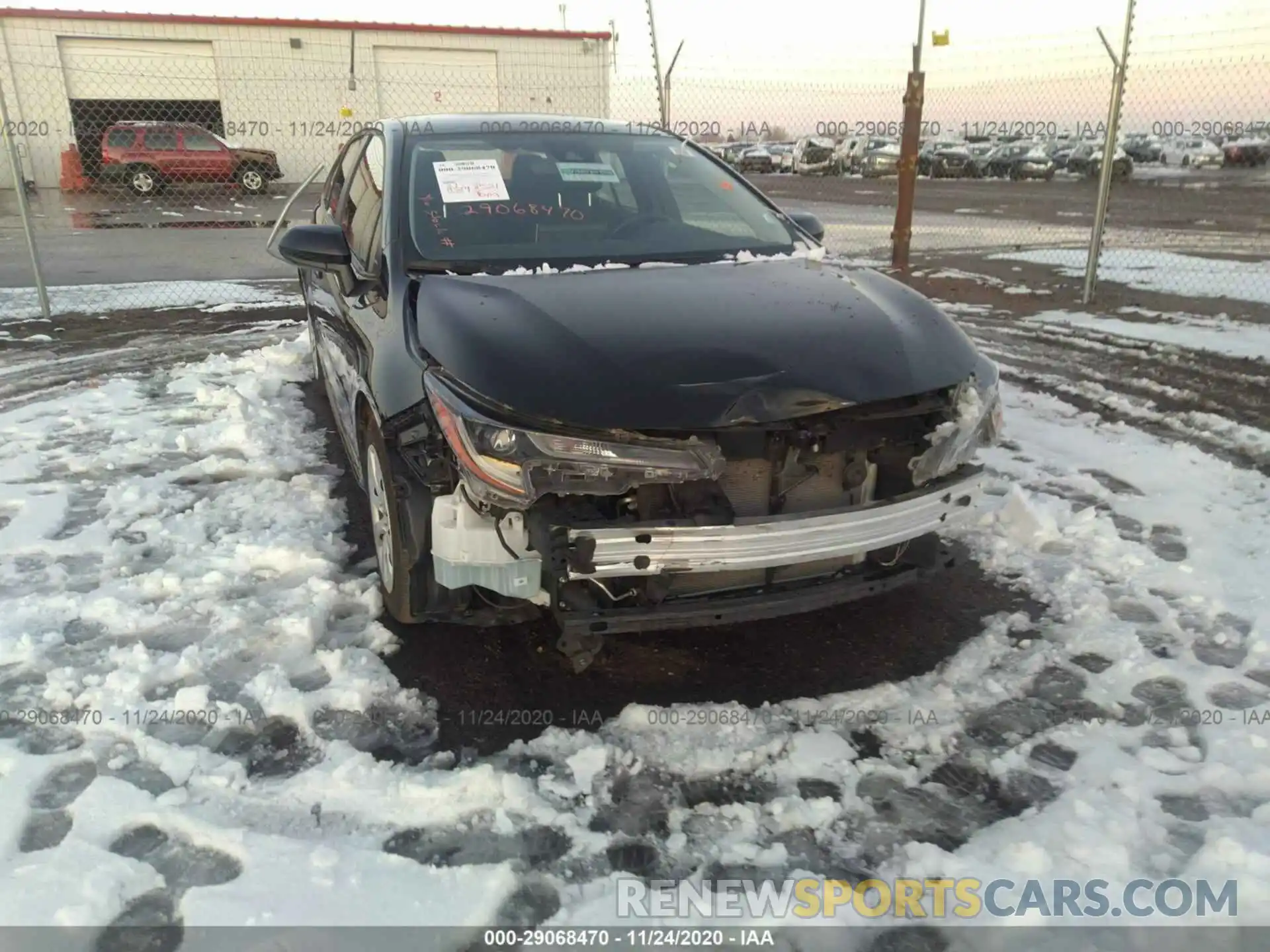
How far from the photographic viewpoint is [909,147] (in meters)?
7.87

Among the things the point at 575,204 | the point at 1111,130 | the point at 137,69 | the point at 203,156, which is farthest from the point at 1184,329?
the point at 137,69

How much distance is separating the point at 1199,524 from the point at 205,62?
26.4m

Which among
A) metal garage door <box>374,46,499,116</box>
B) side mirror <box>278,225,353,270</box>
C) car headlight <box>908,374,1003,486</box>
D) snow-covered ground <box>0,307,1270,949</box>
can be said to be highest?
metal garage door <box>374,46,499,116</box>

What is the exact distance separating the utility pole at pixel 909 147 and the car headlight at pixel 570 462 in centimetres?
620

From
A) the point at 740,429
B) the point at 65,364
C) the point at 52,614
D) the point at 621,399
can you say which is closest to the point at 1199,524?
the point at 740,429

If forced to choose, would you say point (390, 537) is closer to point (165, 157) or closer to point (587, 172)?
point (587, 172)

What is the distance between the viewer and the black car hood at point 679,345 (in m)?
2.40

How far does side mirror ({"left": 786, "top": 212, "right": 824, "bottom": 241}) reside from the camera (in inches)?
160

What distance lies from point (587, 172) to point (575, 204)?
0.79 ft

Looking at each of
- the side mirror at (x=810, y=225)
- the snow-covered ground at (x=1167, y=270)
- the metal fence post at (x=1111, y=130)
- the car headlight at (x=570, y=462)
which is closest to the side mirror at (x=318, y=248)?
the car headlight at (x=570, y=462)

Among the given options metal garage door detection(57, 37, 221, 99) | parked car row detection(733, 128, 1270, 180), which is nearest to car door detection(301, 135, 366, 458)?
metal garage door detection(57, 37, 221, 99)

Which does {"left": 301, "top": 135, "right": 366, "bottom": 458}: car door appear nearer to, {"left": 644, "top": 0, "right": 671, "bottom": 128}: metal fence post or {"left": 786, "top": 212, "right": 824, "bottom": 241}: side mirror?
{"left": 786, "top": 212, "right": 824, "bottom": 241}: side mirror

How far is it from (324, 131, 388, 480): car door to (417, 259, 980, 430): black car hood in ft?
1.07

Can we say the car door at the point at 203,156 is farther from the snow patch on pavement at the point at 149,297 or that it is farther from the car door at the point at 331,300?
the car door at the point at 331,300
